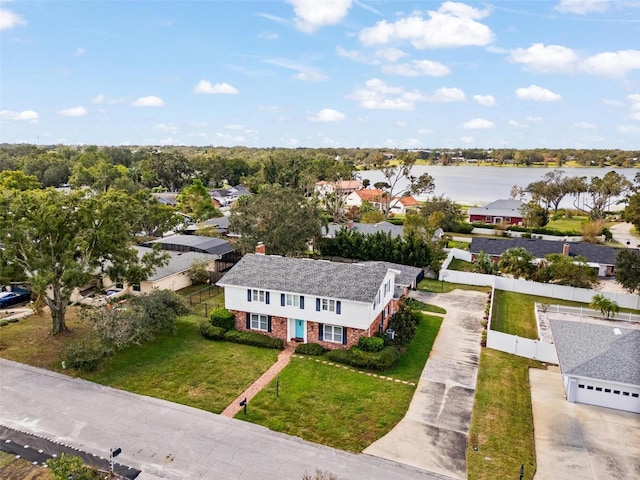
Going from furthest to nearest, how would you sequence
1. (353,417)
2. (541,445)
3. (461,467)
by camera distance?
(353,417)
(541,445)
(461,467)

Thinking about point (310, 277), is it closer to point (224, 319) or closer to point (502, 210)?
point (224, 319)

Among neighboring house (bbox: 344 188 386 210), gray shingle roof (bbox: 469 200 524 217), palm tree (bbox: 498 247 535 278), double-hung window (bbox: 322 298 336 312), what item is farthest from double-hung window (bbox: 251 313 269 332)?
neighboring house (bbox: 344 188 386 210)

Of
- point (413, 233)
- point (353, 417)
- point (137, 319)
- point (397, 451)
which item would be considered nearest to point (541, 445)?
point (397, 451)

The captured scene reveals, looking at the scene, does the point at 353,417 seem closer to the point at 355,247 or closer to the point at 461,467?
the point at 461,467

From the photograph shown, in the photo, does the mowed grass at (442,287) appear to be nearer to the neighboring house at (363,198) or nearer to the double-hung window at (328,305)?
the double-hung window at (328,305)

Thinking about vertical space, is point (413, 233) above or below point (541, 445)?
above

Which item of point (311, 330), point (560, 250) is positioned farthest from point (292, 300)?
point (560, 250)

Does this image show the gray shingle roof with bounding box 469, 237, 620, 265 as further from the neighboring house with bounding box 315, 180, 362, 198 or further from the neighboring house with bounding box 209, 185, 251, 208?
the neighboring house with bounding box 209, 185, 251, 208

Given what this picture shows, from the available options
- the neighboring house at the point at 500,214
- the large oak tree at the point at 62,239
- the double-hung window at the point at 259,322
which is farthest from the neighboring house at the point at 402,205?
the large oak tree at the point at 62,239
